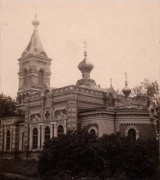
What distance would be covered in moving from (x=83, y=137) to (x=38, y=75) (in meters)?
21.5

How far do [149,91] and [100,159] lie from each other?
822 inches

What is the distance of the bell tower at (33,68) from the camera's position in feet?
131

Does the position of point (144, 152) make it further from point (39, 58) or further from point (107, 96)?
point (39, 58)

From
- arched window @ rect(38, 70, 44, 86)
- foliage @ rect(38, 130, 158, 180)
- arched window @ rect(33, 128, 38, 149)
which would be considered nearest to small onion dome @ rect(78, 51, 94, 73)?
arched window @ rect(38, 70, 44, 86)

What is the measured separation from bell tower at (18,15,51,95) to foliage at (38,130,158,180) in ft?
65.5

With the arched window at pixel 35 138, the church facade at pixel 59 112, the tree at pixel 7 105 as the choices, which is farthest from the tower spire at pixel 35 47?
the arched window at pixel 35 138

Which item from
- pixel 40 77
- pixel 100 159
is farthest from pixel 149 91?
pixel 100 159

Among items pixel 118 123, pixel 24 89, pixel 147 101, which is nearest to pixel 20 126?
pixel 24 89

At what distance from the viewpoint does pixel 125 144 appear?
2002 centimetres

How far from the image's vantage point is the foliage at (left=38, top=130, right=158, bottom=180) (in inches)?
760

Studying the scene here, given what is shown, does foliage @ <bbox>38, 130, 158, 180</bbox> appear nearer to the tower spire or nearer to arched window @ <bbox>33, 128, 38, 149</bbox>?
arched window @ <bbox>33, 128, 38, 149</bbox>

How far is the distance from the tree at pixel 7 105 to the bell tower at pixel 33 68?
8.22 ft

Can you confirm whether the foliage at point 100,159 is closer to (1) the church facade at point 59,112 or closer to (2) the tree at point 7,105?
(1) the church facade at point 59,112

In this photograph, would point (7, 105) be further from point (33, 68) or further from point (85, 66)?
point (85, 66)
